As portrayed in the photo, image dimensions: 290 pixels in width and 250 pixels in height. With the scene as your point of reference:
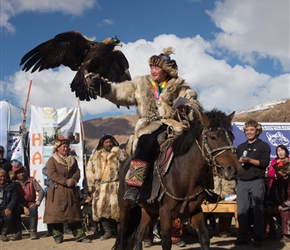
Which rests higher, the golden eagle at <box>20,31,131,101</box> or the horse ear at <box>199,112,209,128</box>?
the golden eagle at <box>20,31,131,101</box>

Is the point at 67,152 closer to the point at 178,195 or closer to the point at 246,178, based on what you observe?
the point at 246,178

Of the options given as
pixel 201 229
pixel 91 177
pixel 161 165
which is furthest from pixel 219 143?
pixel 91 177

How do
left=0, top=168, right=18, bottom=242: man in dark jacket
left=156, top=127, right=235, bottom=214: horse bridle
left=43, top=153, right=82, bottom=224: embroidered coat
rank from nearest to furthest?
left=156, top=127, right=235, bottom=214: horse bridle, left=43, top=153, right=82, bottom=224: embroidered coat, left=0, top=168, right=18, bottom=242: man in dark jacket

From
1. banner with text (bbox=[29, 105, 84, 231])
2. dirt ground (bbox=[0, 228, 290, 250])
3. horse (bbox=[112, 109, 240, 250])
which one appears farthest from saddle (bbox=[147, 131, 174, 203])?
banner with text (bbox=[29, 105, 84, 231])

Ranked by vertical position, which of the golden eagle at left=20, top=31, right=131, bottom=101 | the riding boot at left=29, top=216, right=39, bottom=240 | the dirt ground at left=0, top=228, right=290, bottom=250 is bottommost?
the dirt ground at left=0, top=228, right=290, bottom=250

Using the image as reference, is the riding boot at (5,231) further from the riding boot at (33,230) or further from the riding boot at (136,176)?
the riding boot at (136,176)

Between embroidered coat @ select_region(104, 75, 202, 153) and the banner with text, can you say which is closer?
embroidered coat @ select_region(104, 75, 202, 153)

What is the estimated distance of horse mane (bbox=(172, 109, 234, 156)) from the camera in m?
4.36

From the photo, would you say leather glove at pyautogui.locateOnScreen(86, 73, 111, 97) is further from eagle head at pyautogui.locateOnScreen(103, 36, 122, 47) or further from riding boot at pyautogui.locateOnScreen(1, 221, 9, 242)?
riding boot at pyautogui.locateOnScreen(1, 221, 9, 242)

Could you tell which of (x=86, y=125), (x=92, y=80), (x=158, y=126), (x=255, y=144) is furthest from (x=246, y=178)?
(x=86, y=125)

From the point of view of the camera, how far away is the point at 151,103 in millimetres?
5223

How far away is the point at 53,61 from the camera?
7633mm

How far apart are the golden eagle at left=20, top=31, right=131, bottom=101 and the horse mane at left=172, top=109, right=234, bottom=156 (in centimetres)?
299

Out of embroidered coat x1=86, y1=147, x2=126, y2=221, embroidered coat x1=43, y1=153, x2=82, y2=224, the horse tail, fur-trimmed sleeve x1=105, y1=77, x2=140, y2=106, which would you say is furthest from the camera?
embroidered coat x1=86, y1=147, x2=126, y2=221
